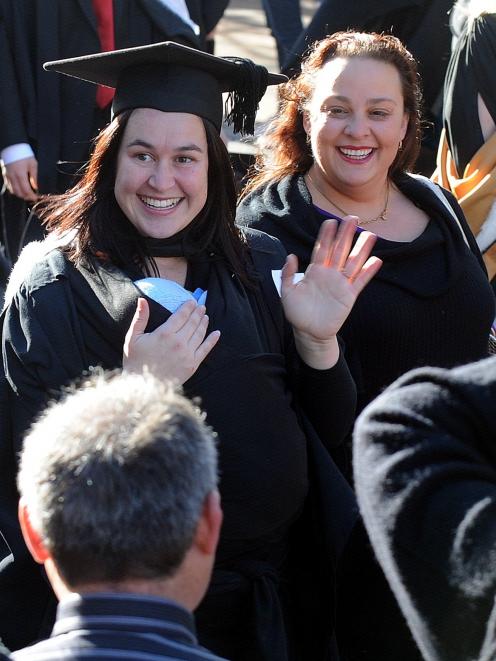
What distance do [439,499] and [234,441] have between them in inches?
39.9

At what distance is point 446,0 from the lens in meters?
5.22

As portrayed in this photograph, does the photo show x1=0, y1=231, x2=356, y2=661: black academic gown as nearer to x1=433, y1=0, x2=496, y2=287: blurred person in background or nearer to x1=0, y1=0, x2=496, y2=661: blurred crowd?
x1=0, y1=0, x2=496, y2=661: blurred crowd

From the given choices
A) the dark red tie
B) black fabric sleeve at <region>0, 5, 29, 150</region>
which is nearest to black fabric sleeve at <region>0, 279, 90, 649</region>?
black fabric sleeve at <region>0, 5, 29, 150</region>

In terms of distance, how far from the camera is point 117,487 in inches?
58.9

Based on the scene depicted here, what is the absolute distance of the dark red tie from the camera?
184 inches

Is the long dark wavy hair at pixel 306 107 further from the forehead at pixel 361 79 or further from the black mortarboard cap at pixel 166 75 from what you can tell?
the black mortarboard cap at pixel 166 75

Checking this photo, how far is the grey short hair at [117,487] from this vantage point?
149 cm

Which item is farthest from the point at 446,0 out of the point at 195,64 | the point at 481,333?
the point at 195,64

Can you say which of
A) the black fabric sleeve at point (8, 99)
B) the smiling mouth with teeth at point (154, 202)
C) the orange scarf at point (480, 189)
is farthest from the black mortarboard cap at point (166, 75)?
the black fabric sleeve at point (8, 99)

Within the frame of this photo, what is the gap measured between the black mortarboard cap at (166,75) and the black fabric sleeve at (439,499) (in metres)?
1.39

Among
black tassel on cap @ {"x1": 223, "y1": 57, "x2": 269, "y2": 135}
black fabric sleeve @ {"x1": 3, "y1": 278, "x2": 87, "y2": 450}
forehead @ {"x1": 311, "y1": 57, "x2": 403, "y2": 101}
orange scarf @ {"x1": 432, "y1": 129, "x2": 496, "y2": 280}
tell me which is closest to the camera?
black fabric sleeve @ {"x1": 3, "y1": 278, "x2": 87, "y2": 450}

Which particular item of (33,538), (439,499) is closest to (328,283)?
(439,499)

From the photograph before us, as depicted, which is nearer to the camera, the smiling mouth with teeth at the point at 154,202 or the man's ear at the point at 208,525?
the man's ear at the point at 208,525

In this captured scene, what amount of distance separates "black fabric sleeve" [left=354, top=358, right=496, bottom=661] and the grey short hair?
10.7 inches
